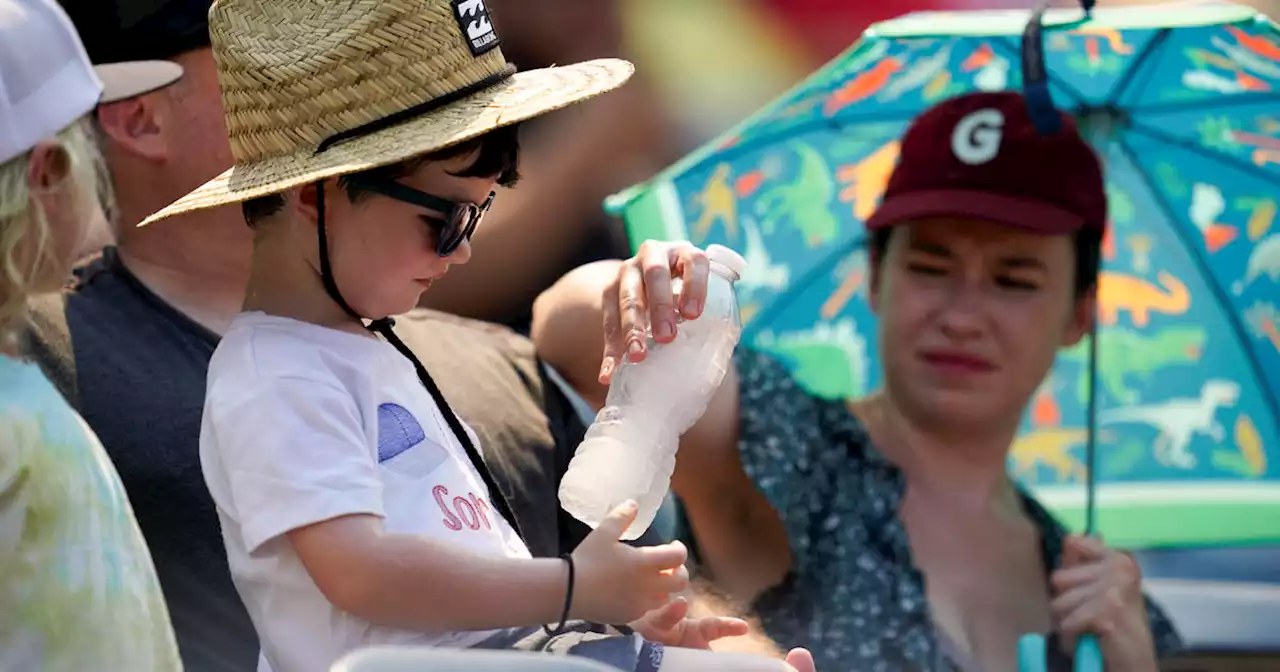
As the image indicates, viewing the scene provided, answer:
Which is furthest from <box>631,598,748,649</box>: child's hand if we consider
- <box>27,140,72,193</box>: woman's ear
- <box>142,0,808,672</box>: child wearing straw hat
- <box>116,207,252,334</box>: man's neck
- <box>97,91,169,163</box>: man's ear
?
<box>97,91,169,163</box>: man's ear

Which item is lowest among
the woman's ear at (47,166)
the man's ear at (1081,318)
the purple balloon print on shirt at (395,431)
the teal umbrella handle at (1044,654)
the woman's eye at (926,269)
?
the teal umbrella handle at (1044,654)

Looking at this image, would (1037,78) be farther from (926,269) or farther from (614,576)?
(614,576)

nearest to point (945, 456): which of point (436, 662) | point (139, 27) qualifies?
point (139, 27)

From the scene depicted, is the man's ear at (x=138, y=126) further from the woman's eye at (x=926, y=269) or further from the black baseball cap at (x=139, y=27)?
the woman's eye at (x=926, y=269)

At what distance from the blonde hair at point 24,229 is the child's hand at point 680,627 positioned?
671 mm

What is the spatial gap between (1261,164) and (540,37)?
4.97 feet

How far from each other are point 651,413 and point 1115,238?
1587 millimetres

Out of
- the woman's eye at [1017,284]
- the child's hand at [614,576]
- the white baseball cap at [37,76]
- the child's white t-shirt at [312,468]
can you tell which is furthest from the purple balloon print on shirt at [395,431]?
the woman's eye at [1017,284]

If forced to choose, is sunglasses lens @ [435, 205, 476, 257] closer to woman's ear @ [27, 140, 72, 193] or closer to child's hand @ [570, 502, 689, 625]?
child's hand @ [570, 502, 689, 625]

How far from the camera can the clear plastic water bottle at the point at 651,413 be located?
5.12 ft

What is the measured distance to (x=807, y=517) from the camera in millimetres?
2766

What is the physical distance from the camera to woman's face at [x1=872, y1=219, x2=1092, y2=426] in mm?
2764

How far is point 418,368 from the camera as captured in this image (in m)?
1.77

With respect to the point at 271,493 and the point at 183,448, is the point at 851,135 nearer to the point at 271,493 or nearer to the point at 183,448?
the point at 183,448
